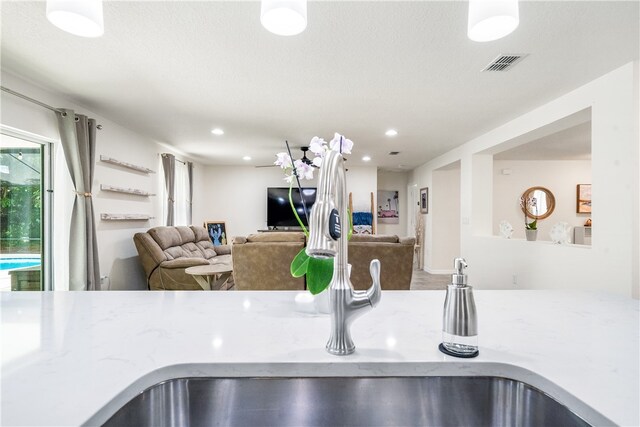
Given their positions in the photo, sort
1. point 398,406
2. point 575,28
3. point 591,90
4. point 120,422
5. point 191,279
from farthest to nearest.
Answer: point 191,279 → point 591,90 → point 575,28 → point 398,406 → point 120,422

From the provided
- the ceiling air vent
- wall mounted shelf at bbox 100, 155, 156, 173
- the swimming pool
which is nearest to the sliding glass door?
the swimming pool

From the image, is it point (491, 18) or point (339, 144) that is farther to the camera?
point (491, 18)

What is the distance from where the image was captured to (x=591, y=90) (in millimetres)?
2777

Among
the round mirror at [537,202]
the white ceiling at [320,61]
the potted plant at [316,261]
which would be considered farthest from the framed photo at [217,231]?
the round mirror at [537,202]

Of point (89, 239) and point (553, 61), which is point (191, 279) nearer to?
point (89, 239)

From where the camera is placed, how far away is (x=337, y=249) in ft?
1.99

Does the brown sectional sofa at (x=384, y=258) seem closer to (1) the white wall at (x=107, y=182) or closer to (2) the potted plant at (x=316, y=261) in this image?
(2) the potted plant at (x=316, y=261)

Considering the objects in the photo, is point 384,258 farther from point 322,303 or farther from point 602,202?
point 322,303

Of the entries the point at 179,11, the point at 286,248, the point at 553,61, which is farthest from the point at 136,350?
the point at 553,61

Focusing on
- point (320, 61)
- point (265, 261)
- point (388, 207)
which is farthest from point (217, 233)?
point (320, 61)

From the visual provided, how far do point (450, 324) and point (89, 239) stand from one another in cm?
382

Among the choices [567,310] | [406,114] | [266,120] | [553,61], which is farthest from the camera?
[266,120]

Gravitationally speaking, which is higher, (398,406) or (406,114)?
(406,114)

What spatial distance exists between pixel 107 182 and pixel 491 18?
4.34 m
